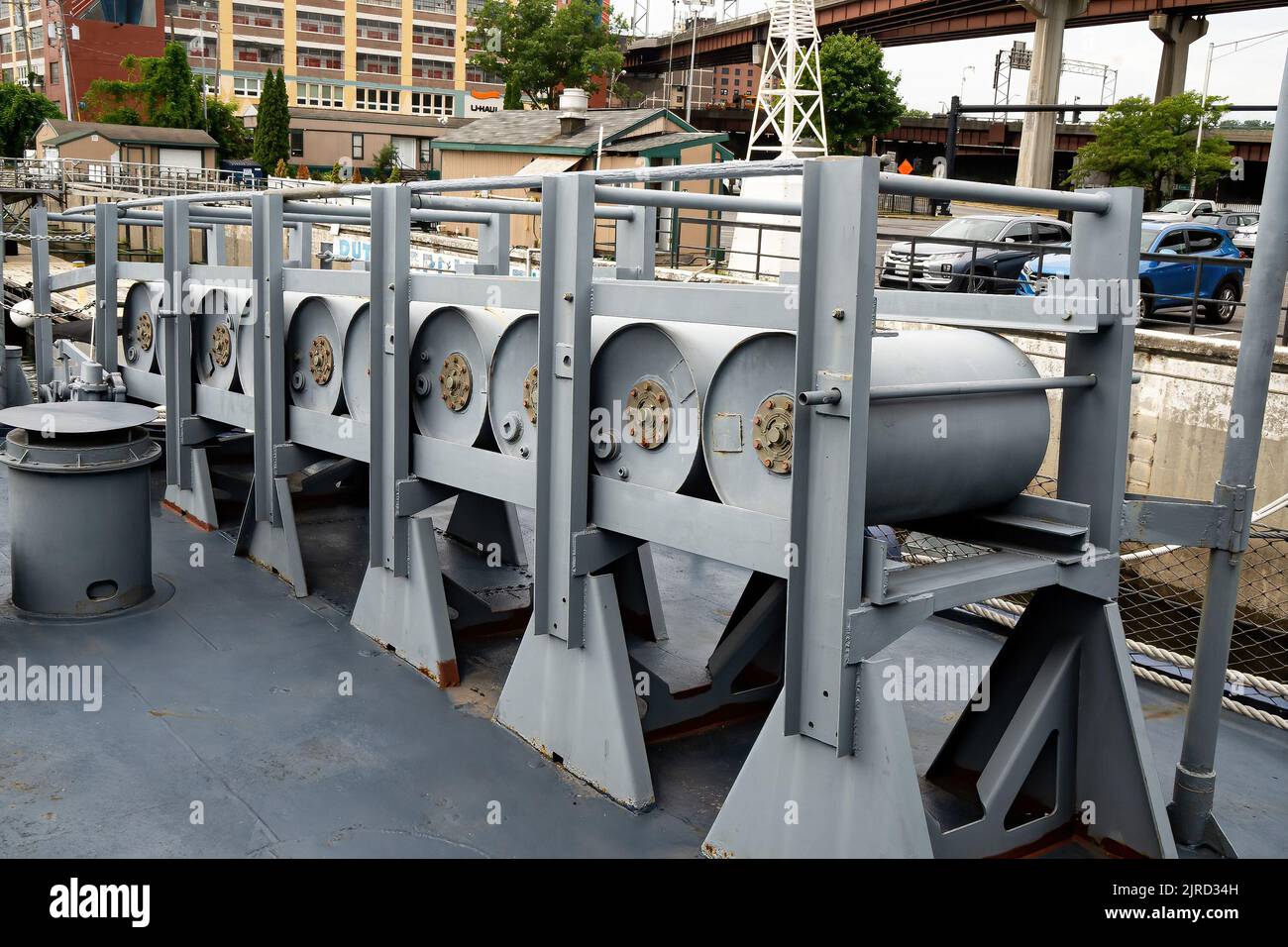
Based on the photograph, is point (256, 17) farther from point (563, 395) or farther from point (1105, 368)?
point (1105, 368)

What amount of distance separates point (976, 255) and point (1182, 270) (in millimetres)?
3348

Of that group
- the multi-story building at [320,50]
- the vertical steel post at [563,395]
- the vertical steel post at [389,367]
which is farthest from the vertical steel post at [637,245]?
the multi-story building at [320,50]

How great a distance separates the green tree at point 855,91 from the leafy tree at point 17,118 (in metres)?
40.0

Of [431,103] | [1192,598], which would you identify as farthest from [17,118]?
[1192,598]

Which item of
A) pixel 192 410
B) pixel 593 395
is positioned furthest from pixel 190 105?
pixel 593 395

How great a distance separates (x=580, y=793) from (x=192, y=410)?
17.7ft

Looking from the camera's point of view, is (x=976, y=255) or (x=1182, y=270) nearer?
(x=976, y=255)

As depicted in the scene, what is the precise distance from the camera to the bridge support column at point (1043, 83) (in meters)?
39.2

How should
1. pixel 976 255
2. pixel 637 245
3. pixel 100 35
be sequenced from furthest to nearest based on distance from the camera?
pixel 100 35 < pixel 976 255 < pixel 637 245

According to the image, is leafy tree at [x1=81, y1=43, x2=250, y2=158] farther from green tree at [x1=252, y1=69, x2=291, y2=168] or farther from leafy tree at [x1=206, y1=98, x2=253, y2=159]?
green tree at [x1=252, y1=69, x2=291, y2=168]

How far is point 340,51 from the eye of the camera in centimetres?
8000

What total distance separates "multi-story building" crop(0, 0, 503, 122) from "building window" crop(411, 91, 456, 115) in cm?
7

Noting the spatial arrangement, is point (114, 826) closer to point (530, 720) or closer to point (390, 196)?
point (530, 720)

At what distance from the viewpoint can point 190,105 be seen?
2420 inches
